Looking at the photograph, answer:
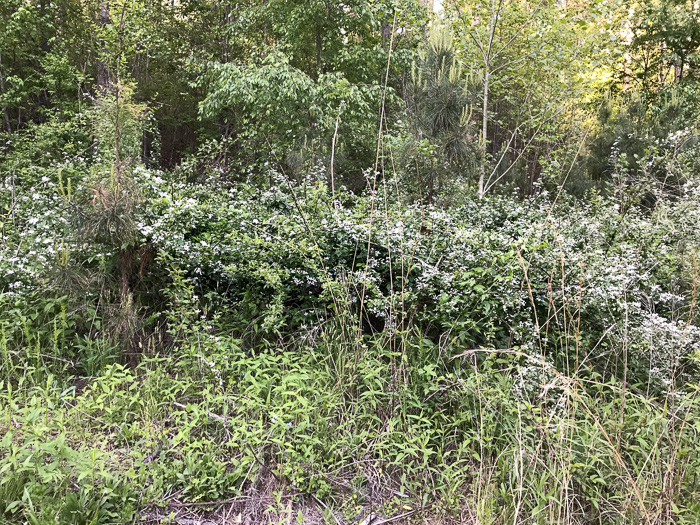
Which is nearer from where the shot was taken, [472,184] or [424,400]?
[424,400]

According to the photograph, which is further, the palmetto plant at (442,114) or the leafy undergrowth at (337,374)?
the palmetto plant at (442,114)

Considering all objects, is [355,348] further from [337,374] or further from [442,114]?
[442,114]

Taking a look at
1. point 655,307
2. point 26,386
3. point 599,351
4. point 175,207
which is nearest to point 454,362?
point 599,351

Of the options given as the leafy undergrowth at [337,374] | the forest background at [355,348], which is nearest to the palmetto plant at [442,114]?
the forest background at [355,348]

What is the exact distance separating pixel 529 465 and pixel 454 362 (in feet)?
2.97

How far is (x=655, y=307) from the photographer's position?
3.26 metres

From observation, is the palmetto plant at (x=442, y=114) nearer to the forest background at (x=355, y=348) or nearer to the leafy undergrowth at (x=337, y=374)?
the forest background at (x=355, y=348)

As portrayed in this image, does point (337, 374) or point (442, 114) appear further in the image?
point (442, 114)

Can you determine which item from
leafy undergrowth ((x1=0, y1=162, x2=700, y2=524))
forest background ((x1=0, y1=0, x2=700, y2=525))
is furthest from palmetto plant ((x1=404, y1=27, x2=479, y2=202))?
leafy undergrowth ((x1=0, y1=162, x2=700, y2=524))

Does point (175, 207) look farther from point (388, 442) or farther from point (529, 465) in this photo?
point (529, 465)

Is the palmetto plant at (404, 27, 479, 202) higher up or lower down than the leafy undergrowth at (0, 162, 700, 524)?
higher up

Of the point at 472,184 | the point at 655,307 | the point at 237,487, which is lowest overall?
the point at 237,487

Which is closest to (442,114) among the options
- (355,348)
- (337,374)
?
(355,348)

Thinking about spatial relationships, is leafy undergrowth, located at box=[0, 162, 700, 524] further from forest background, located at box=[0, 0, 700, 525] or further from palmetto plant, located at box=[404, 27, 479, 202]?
palmetto plant, located at box=[404, 27, 479, 202]
